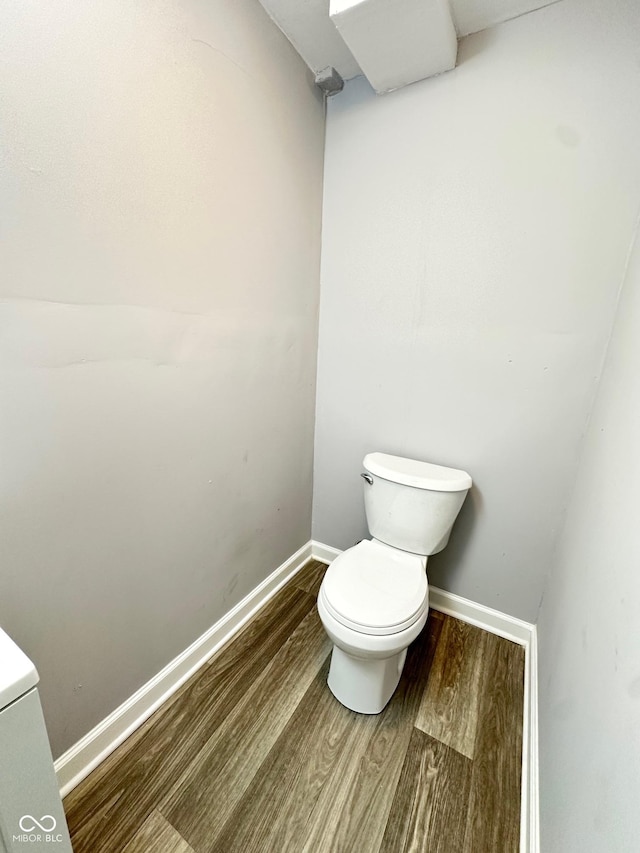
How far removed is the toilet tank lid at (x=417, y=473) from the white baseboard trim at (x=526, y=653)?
624mm

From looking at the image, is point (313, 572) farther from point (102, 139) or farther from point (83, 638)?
point (102, 139)

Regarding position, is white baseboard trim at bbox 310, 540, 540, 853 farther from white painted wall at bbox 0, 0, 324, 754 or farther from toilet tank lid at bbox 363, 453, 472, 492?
white painted wall at bbox 0, 0, 324, 754

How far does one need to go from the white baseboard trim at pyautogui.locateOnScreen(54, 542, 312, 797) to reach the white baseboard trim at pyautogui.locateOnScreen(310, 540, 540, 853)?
52cm

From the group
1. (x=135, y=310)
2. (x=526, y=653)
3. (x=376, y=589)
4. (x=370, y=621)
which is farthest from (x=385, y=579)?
(x=135, y=310)

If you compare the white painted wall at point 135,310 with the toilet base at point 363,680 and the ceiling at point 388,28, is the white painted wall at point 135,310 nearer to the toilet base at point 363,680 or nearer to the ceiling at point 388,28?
the ceiling at point 388,28

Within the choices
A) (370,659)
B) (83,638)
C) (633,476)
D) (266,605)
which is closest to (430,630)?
(370,659)

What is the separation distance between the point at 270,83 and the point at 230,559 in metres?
1.75

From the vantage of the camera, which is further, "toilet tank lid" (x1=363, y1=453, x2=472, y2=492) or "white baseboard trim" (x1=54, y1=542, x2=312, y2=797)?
"toilet tank lid" (x1=363, y1=453, x2=472, y2=492)

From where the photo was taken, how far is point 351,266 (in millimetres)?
1592

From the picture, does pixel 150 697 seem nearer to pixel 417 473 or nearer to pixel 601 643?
pixel 417 473

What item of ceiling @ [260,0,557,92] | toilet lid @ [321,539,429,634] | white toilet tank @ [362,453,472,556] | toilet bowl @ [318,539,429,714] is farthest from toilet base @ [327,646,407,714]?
ceiling @ [260,0,557,92]

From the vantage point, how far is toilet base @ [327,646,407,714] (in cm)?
120

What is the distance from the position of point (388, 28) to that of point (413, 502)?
154 cm

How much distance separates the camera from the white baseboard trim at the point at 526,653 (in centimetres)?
96
